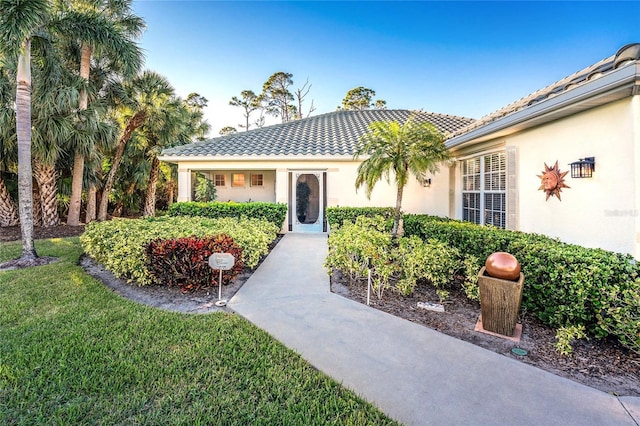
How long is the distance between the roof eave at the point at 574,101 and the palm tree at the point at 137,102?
1459 cm

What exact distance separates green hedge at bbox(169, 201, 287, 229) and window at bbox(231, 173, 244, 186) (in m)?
4.48

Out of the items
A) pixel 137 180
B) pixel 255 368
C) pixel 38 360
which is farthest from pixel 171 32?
pixel 255 368

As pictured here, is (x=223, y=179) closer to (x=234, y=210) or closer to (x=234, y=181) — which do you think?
(x=234, y=181)

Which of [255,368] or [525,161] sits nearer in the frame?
[255,368]

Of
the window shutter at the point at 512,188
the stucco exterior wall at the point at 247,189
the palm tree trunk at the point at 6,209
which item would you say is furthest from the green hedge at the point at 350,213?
the palm tree trunk at the point at 6,209

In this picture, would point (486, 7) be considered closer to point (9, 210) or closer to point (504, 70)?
point (504, 70)

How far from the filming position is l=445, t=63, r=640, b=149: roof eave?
3.64 m

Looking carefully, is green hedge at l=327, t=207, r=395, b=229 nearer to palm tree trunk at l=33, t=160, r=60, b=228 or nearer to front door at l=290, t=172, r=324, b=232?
front door at l=290, t=172, r=324, b=232

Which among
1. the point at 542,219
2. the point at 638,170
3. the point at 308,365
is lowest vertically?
the point at 308,365

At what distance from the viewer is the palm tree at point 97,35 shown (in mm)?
9641

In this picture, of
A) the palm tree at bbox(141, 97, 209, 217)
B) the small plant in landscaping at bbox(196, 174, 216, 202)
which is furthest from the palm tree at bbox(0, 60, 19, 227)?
the small plant in landscaping at bbox(196, 174, 216, 202)

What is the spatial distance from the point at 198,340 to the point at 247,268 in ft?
11.5

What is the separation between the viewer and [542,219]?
223 inches

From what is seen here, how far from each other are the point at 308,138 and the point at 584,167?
1105 centimetres
